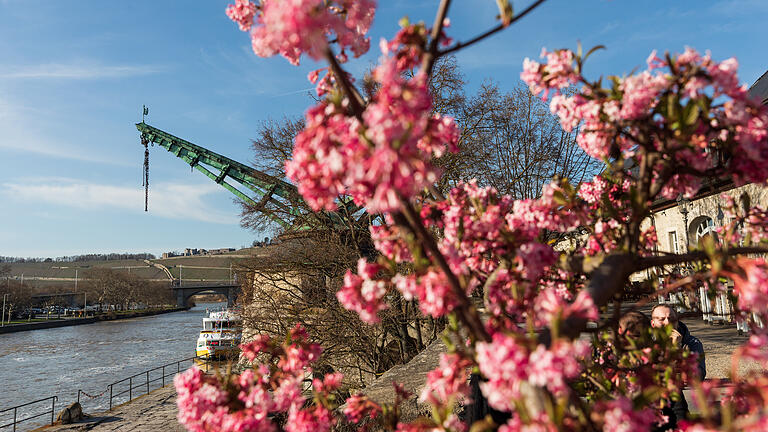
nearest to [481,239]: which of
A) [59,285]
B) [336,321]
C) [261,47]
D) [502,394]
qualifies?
[502,394]

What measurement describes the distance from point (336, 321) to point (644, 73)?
11461mm

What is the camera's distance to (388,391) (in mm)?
4352

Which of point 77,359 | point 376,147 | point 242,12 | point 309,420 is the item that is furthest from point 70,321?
point 376,147

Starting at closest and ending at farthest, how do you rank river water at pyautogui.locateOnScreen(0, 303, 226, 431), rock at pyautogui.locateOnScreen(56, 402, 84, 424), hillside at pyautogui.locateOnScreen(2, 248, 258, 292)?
rock at pyautogui.locateOnScreen(56, 402, 84, 424), river water at pyautogui.locateOnScreen(0, 303, 226, 431), hillside at pyautogui.locateOnScreen(2, 248, 258, 292)

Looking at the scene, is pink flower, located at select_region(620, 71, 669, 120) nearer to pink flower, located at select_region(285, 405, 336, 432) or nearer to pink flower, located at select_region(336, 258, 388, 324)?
pink flower, located at select_region(336, 258, 388, 324)

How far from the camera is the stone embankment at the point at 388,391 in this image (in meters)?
4.66

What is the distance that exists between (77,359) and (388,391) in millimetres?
36218

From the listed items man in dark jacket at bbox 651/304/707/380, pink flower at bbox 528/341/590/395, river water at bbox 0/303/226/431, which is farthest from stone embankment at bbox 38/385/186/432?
pink flower at bbox 528/341/590/395

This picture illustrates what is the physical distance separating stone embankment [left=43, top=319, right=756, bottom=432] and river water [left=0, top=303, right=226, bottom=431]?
210 centimetres

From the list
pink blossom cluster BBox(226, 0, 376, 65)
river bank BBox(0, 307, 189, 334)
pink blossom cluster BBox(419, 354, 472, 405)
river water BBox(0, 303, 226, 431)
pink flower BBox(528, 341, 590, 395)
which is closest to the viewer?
pink flower BBox(528, 341, 590, 395)

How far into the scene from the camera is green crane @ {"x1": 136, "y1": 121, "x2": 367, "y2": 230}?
13.8m

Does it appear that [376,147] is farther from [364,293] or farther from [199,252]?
[199,252]

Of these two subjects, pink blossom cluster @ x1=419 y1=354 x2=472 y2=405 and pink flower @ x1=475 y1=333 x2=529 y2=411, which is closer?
pink flower @ x1=475 y1=333 x2=529 y2=411

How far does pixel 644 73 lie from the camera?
65.9 inches
